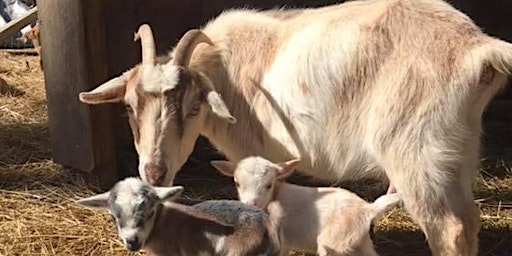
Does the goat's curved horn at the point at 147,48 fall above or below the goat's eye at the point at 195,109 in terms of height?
above

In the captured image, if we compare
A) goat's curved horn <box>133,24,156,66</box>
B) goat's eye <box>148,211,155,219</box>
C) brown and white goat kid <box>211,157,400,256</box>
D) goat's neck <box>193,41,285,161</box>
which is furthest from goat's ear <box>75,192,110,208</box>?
goat's neck <box>193,41,285,161</box>

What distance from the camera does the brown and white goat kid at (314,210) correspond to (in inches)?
150

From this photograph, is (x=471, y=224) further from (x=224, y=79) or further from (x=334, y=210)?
(x=224, y=79)

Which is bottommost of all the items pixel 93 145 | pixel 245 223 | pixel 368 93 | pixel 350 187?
pixel 350 187

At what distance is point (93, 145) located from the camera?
5.18 meters

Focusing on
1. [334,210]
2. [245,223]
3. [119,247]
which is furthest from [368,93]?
[119,247]

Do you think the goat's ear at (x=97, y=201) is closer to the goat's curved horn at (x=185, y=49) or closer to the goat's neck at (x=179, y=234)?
the goat's neck at (x=179, y=234)

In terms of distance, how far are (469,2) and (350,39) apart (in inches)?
94.4

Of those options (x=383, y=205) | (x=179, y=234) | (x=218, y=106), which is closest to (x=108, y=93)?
(x=218, y=106)

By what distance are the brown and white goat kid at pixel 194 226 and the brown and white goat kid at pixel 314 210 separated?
0.20m

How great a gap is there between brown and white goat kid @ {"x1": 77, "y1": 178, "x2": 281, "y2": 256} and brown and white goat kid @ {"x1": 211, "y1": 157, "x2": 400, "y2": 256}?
20 centimetres

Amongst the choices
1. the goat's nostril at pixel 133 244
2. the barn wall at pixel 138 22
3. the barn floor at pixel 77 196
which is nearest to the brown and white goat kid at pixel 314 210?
the goat's nostril at pixel 133 244

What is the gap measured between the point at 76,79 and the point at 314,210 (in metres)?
1.80

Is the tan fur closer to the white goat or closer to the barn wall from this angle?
the white goat
